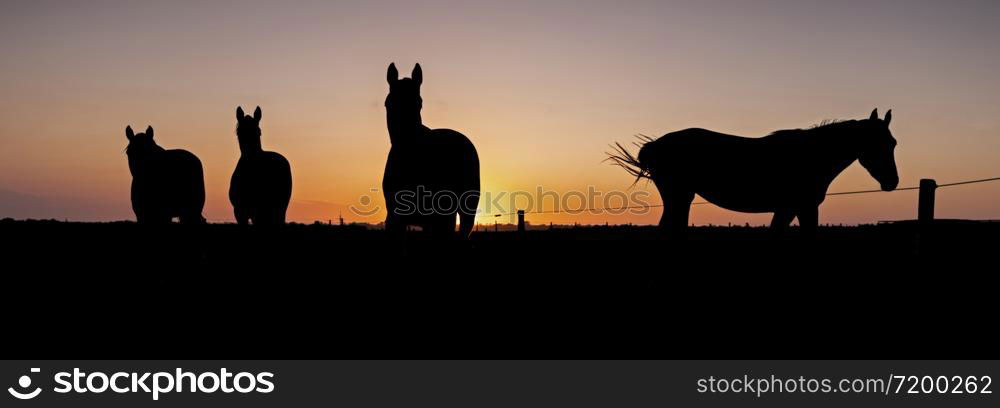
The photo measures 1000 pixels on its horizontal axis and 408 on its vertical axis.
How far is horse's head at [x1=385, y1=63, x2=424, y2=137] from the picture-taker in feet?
28.3

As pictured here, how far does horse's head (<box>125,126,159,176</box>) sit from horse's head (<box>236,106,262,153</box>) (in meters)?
1.74

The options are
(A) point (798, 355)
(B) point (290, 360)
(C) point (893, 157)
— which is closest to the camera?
(B) point (290, 360)

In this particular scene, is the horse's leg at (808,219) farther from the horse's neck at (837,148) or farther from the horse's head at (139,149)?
the horse's head at (139,149)

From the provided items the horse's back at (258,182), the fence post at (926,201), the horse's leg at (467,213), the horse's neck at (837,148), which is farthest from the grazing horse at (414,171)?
the fence post at (926,201)

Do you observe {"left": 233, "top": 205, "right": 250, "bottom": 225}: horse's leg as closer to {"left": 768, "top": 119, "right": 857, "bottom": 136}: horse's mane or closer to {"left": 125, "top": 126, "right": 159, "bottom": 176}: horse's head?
{"left": 125, "top": 126, "right": 159, "bottom": 176}: horse's head

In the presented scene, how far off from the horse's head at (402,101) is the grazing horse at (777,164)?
14.8ft

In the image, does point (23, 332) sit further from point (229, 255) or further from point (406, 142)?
point (229, 255)

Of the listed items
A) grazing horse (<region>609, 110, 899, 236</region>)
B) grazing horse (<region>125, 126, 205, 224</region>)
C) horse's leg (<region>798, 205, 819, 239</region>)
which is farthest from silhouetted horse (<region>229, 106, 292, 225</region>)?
horse's leg (<region>798, 205, 819, 239</region>)

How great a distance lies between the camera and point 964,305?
7.89 m

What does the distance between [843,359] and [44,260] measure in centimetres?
1204

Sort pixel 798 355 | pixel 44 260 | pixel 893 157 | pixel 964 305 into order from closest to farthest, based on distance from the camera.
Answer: pixel 798 355 < pixel 964 305 < pixel 893 157 < pixel 44 260

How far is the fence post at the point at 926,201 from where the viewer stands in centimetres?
1171

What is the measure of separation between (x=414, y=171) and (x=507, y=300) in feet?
6.12

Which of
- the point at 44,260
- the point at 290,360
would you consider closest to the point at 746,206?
the point at 290,360
